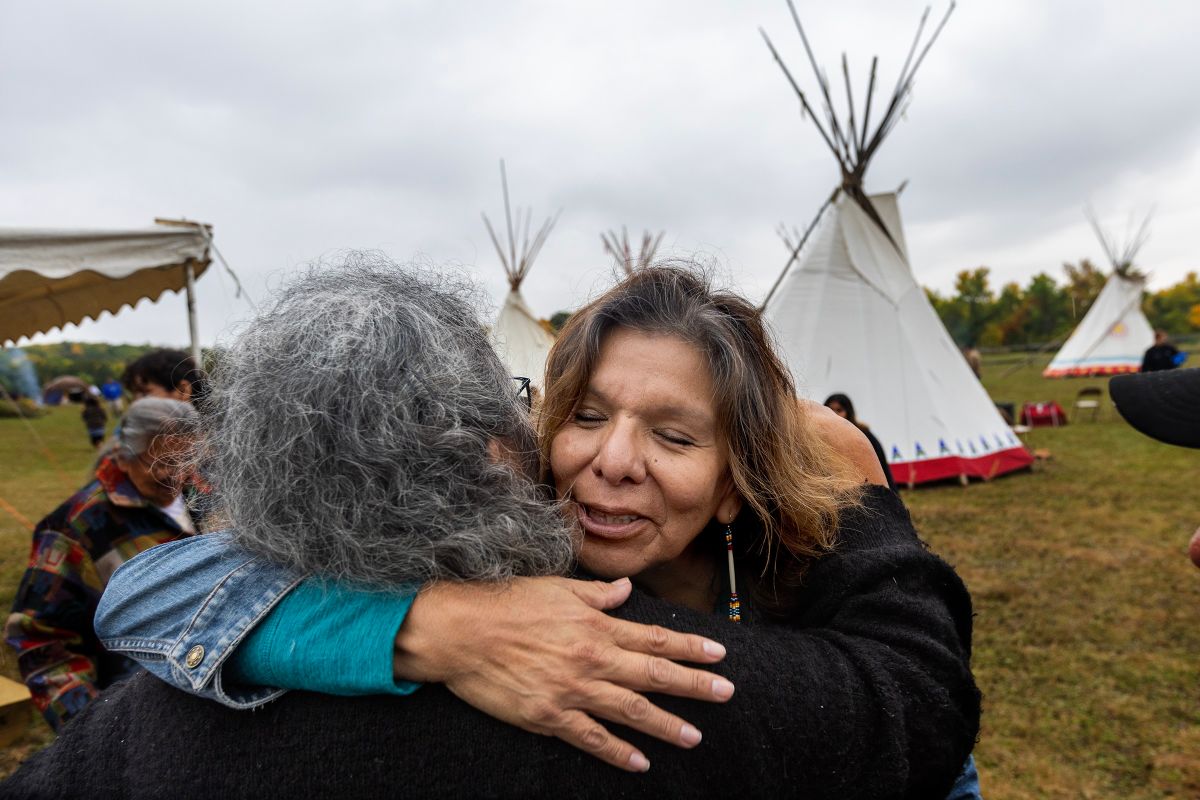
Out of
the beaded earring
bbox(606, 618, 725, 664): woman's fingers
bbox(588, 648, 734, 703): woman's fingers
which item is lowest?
the beaded earring

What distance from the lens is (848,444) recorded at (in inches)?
71.4

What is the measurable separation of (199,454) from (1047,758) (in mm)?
4530

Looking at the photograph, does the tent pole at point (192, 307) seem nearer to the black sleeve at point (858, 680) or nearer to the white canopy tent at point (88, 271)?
the white canopy tent at point (88, 271)

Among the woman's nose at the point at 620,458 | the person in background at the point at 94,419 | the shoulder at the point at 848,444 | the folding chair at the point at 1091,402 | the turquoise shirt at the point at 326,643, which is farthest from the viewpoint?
the folding chair at the point at 1091,402

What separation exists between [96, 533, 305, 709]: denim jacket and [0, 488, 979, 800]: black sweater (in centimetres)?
7

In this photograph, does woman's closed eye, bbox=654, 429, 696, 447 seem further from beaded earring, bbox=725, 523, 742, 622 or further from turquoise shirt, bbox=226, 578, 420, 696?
turquoise shirt, bbox=226, 578, 420, 696

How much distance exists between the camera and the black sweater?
98 centimetres


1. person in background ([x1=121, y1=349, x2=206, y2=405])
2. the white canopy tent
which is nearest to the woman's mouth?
person in background ([x1=121, y1=349, x2=206, y2=405])

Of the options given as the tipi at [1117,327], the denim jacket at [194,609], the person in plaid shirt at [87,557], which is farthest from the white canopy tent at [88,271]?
the tipi at [1117,327]

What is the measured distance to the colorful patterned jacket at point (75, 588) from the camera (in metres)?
2.58

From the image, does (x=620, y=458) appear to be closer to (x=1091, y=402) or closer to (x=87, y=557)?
(x=87, y=557)

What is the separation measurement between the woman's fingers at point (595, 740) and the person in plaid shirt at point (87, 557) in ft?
6.43

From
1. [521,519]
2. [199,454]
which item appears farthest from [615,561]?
[199,454]

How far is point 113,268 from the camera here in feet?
16.3
